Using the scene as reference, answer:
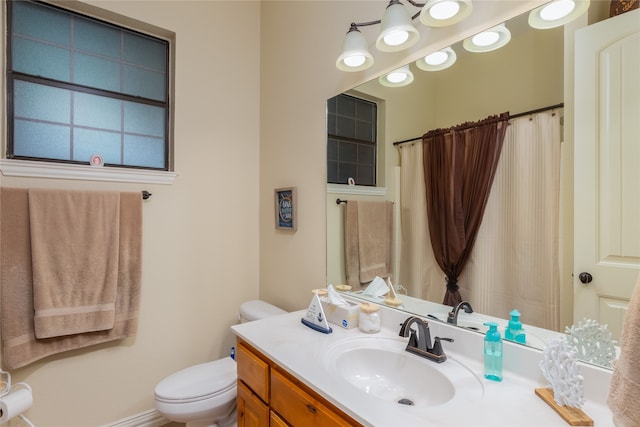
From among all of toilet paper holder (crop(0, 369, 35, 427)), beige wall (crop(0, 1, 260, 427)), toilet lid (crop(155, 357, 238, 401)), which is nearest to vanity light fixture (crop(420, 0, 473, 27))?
beige wall (crop(0, 1, 260, 427))

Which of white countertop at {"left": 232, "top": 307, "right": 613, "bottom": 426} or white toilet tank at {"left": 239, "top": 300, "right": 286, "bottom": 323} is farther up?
white countertop at {"left": 232, "top": 307, "right": 613, "bottom": 426}

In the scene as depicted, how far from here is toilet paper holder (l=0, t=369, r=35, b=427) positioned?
137cm

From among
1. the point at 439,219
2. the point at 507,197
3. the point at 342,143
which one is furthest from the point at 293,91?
the point at 507,197

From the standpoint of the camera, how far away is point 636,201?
0.83 metres

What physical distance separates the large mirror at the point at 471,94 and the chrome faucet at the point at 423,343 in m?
0.17

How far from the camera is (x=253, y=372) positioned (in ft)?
4.07

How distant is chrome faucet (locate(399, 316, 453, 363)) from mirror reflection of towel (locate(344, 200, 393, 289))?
343 millimetres

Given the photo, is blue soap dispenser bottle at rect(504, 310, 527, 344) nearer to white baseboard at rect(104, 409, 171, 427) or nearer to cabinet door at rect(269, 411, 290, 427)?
cabinet door at rect(269, 411, 290, 427)

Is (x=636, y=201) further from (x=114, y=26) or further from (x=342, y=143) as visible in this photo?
(x=114, y=26)

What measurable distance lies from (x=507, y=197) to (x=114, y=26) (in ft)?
7.69

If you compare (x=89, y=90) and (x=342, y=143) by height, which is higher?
(x=89, y=90)

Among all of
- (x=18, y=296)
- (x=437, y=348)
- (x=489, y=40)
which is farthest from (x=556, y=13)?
(x=18, y=296)

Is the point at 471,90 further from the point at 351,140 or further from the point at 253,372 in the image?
the point at 253,372

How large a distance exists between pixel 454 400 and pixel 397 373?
306 mm
